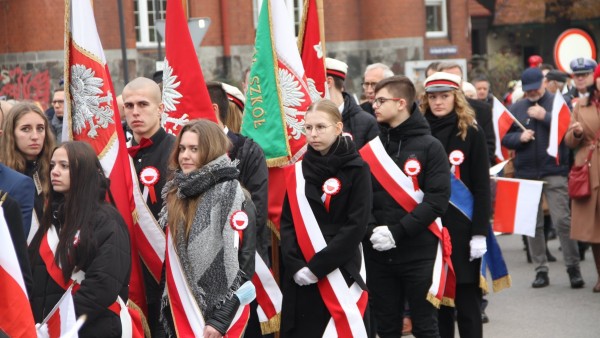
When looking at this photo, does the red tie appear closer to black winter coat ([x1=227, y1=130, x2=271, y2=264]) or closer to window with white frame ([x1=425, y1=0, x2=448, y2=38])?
black winter coat ([x1=227, y1=130, x2=271, y2=264])

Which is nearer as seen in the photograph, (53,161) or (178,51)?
(53,161)

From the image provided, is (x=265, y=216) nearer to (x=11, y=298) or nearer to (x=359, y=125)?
(x=359, y=125)

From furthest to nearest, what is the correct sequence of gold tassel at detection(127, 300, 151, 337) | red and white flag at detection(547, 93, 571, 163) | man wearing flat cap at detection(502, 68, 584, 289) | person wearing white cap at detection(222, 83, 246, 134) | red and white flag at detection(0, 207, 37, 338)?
man wearing flat cap at detection(502, 68, 584, 289), red and white flag at detection(547, 93, 571, 163), person wearing white cap at detection(222, 83, 246, 134), gold tassel at detection(127, 300, 151, 337), red and white flag at detection(0, 207, 37, 338)

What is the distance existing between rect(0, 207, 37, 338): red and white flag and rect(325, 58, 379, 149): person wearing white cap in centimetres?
414

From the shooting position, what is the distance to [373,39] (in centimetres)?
3453

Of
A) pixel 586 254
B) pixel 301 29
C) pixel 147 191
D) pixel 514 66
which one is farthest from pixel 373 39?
pixel 147 191

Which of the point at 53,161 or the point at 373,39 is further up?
the point at 373,39

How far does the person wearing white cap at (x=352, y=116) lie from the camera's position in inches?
352

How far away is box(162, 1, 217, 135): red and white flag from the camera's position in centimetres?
765

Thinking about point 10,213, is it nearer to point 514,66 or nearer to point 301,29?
point 301,29

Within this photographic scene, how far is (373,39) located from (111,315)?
95.9ft

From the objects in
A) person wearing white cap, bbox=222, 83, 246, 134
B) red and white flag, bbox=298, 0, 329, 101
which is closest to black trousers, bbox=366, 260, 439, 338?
person wearing white cap, bbox=222, 83, 246, 134

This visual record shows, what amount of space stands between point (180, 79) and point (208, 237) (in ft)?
6.85

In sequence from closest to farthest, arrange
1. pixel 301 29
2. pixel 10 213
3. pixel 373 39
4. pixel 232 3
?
pixel 10 213
pixel 301 29
pixel 232 3
pixel 373 39
